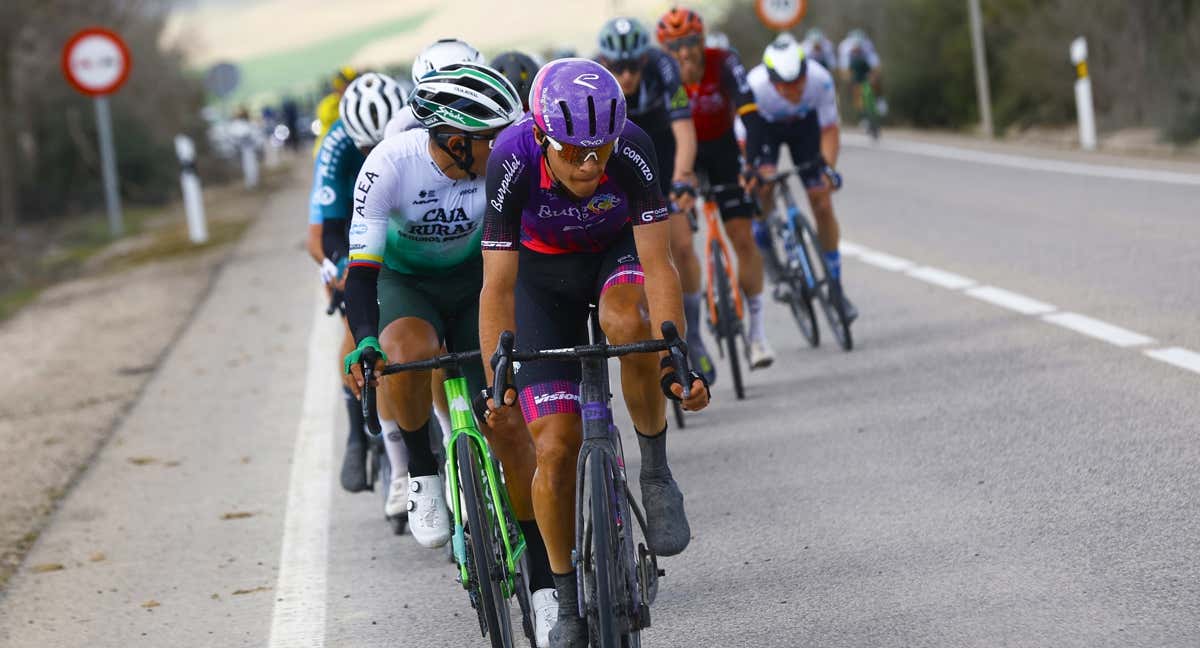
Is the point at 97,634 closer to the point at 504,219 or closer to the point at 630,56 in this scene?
the point at 504,219

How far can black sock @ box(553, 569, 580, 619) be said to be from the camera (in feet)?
17.4

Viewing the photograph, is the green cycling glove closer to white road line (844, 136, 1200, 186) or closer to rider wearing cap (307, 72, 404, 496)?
rider wearing cap (307, 72, 404, 496)

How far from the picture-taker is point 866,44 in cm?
3338

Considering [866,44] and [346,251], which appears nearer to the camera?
[346,251]

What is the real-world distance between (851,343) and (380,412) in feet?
14.8

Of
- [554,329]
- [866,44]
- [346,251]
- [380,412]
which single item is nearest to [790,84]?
[346,251]

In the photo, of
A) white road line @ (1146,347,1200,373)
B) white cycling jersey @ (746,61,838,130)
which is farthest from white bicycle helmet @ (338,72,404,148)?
white road line @ (1146,347,1200,373)

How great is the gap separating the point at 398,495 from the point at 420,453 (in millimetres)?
943

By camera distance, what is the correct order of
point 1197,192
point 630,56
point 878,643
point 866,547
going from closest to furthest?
point 878,643 → point 866,547 → point 630,56 → point 1197,192

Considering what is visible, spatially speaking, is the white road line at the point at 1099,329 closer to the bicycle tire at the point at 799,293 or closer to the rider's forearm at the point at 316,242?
the bicycle tire at the point at 799,293

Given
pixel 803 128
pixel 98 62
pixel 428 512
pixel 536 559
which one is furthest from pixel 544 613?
pixel 98 62

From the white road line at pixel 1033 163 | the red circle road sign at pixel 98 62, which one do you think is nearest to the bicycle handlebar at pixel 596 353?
the white road line at pixel 1033 163

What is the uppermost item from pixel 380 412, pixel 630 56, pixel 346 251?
pixel 630 56

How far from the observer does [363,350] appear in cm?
566
